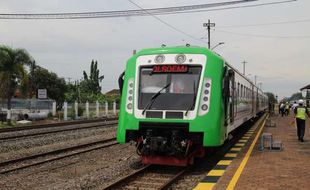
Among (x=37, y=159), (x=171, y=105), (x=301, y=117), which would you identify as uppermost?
(x=171, y=105)

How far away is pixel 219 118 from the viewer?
9.98m

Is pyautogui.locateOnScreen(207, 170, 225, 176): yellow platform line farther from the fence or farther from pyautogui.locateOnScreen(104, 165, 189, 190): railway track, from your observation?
the fence

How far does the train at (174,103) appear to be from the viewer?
9742 mm

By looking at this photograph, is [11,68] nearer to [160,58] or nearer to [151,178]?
[160,58]

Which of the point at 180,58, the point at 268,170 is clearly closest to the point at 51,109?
the point at 180,58

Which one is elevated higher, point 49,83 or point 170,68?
point 49,83

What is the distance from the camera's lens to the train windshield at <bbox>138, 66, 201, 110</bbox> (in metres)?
10.1

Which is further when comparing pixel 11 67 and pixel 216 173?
pixel 11 67

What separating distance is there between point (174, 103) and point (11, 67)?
26.5 meters

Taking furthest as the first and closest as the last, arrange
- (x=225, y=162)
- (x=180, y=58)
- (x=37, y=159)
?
(x=37, y=159) < (x=225, y=162) < (x=180, y=58)

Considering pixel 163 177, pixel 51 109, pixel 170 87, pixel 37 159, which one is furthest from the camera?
pixel 51 109

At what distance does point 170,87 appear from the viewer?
10367 mm

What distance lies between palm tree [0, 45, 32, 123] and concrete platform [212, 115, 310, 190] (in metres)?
25.0

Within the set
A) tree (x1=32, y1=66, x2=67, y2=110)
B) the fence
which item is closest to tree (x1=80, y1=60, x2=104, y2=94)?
tree (x1=32, y1=66, x2=67, y2=110)
